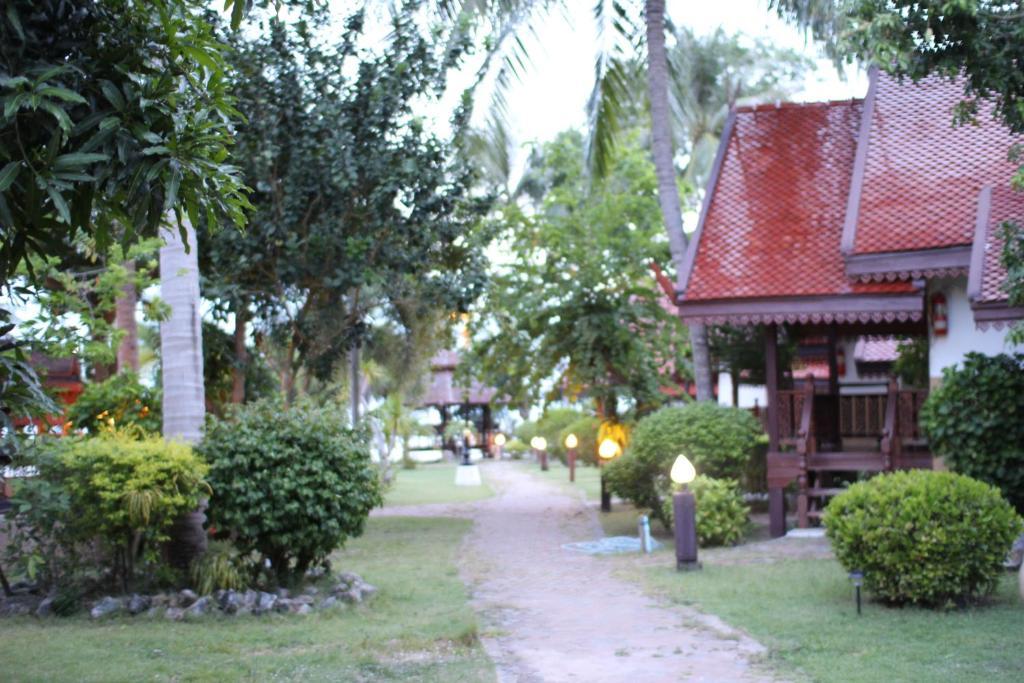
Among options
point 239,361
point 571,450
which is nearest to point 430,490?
point 571,450

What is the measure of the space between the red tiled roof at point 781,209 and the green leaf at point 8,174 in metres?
11.8

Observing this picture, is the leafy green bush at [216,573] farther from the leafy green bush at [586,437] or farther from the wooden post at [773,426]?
the leafy green bush at [586,437]

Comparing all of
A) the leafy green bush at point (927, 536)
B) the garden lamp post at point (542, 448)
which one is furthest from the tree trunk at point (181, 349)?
the garden lamp post at point (542, 448)

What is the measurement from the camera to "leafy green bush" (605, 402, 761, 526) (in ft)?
54.1

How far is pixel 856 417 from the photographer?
1739cm

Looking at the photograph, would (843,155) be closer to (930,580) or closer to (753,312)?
(753,312)

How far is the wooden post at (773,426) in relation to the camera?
16375mm

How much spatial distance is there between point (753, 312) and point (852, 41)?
6.57 meters

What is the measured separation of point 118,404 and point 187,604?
4789 millimetres

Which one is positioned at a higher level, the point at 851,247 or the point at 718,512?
the point at 851,247

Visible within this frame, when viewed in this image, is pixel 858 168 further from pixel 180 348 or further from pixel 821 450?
pixel 180 348

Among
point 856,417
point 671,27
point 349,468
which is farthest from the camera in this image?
point 671,27

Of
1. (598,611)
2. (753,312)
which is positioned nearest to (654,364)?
(753,312)

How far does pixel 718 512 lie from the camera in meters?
15.8
